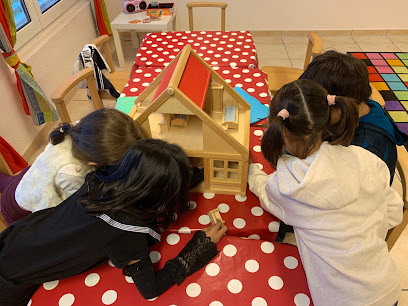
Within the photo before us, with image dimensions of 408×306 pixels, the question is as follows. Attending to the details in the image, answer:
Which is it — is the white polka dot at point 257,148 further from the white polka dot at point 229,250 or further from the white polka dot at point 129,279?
the white polka dot at point 129,279

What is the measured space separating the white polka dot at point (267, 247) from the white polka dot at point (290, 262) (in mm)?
49

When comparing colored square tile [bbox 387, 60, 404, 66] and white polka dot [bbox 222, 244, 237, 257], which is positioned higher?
white polka dot [bbox 222, 244, 237, 257]

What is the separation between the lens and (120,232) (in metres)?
0.86

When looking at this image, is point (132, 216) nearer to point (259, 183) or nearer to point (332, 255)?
point (259, 183)

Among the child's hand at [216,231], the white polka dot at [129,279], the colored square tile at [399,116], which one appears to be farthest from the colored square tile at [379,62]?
the white polka dot at [129,279]

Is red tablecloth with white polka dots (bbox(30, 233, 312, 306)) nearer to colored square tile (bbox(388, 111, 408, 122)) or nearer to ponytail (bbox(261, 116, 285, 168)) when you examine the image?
ponytail (bbox(261, 116, 285, 168))

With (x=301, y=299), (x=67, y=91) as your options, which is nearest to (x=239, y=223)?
(x=301, y=299)

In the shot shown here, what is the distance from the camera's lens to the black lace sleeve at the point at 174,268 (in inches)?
32.5

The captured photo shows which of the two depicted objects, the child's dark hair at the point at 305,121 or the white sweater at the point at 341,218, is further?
the child's dark hair at the point at 305,121

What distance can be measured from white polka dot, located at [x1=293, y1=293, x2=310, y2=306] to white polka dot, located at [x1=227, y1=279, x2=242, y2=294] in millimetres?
150

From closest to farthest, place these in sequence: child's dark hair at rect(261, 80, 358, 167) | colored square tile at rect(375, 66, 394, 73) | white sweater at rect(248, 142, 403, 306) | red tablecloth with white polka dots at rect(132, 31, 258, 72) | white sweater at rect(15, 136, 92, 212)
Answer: white sweater at rect(248, 142, 403, 306), child's dark hair at rect(261, 80, 358, 167), white sweater at rect(15, 136, 92, 212), red tablecloth with white polka dots at rect(132, 31, 258, 72), colored square tile at rect(375, 66, 394, 73)

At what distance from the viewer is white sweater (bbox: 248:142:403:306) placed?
802 mm

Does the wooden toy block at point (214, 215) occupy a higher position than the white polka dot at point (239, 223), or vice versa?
the wooden toy block at point (214, 215)

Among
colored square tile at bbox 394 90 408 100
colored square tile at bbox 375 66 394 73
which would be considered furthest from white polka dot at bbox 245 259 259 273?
colored square tile at bbox 375 66 394 73
